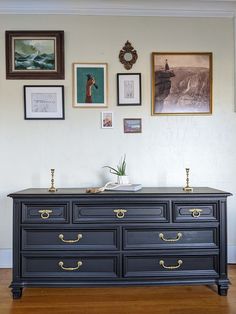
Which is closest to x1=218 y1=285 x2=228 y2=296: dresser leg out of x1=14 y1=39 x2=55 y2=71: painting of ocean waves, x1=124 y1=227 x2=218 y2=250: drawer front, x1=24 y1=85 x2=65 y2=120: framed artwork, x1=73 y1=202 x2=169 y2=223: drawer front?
x1=124 y1=227 x2=218 y2=250: drawer front

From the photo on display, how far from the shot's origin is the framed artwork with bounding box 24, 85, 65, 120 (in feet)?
9.73

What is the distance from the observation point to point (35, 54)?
297 centimetres

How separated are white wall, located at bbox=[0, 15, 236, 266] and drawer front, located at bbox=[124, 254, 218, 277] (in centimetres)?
76

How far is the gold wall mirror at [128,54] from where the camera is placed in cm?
299

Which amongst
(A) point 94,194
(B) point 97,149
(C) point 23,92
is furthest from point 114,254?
(C) point 23,92

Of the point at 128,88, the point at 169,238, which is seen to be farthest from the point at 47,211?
the point at 128,88

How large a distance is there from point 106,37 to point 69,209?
1.76 m

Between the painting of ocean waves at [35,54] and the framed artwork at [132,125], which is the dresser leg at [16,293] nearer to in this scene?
the framed artwork at [132,125]

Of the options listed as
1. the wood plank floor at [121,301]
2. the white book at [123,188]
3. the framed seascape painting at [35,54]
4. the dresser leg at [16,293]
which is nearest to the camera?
the wood plank floor at [121,301]

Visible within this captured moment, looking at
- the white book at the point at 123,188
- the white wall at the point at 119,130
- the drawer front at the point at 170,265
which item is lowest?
the drawer front at the point at 170,265

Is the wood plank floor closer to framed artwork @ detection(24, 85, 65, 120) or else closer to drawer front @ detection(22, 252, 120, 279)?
drawer front @ detection(22, 252, 120, 279)

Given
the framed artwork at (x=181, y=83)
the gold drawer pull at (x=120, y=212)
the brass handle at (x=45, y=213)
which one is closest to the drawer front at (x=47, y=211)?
the brass handle at (x=45, y=213)

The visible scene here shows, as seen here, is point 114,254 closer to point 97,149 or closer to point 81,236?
point 81,236

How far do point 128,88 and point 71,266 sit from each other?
175cm
